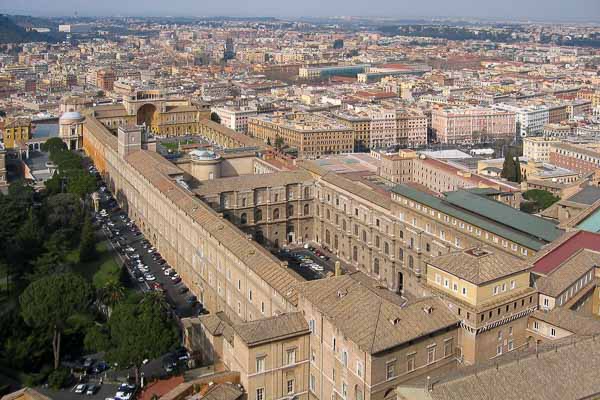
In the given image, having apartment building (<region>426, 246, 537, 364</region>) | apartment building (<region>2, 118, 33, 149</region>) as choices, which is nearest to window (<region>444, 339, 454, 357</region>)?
apartment building (<region>426, 246, 537, 364</region>)

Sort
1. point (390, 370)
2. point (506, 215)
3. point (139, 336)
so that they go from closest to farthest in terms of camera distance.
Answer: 1. point (390, 370)
2. point (139, 336)
3. point (506, 215)

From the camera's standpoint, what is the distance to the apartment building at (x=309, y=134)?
3354 inches

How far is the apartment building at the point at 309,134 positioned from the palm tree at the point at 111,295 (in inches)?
1821

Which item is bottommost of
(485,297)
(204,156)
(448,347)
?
(448,347)

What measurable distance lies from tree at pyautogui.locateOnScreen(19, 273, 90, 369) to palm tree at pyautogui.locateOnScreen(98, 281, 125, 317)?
3.39 meters

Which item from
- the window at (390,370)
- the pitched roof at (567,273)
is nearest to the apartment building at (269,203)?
the pitched roof at (567,273)

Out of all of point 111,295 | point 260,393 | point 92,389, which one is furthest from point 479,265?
point 111,295

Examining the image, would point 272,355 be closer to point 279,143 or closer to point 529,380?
point 529,380

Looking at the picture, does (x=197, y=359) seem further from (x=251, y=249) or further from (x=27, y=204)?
(x=27, y=204)

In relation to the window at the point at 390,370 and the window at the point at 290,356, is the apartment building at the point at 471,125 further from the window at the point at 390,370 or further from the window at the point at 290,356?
the window at the point at 390,370

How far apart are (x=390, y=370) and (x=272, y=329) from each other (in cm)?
448

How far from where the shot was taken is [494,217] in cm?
3816

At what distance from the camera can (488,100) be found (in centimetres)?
11575

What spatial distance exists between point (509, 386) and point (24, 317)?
1977 cm
